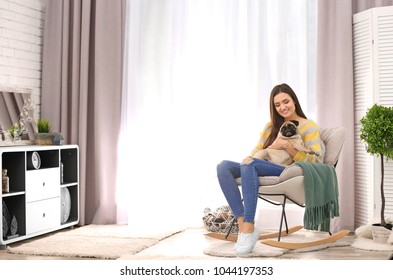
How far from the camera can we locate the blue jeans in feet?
12.2

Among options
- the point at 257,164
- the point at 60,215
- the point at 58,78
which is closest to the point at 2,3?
the point at 58,78

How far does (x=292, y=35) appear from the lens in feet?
15.9

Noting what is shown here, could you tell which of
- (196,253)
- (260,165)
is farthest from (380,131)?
(196,253)

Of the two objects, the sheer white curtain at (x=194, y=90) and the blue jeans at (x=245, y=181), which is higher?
the sheer white curtain at (x=194, y=90)

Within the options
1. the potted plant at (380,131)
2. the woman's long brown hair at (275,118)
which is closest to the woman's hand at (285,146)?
the woman's long brown hair at (275,118)

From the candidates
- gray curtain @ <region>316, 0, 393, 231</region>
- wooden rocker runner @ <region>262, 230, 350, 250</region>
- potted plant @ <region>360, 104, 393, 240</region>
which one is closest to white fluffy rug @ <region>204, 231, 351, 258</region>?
wooden rocker runner @ <region>262, 230, 350, 250</region>

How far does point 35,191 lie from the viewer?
4.32 meters

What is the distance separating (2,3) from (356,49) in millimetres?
2730

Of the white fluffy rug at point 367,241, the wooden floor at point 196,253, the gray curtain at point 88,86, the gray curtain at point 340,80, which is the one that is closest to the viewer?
the wooden floor at point 196,253

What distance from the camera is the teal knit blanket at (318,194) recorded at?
12.5ft

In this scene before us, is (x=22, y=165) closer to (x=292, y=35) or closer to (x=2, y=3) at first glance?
(x=2, y=3)

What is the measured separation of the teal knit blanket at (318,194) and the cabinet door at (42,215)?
1.85 meters

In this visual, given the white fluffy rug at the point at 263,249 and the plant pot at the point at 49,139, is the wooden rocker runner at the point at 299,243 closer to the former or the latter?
the white fluffy rug at the point at 263,249

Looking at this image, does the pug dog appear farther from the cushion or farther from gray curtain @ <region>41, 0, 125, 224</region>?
gray curtain @ <region>41, 0, 125, 224</region>
